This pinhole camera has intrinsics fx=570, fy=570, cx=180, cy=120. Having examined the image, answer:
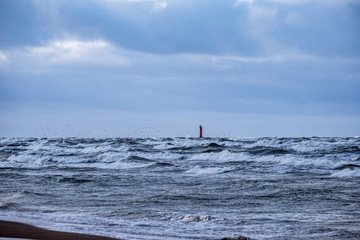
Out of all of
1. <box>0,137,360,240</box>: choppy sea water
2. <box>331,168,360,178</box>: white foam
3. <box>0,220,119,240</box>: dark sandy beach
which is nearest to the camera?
<box>0,220,119,240</box>: dark sandy beach

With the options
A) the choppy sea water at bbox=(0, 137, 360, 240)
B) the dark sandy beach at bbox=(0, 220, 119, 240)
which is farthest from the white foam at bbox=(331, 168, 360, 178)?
the dark sandy beach at bbox=(0, 220, 119, 240)

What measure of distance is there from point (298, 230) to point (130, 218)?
281 cm

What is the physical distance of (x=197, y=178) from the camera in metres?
17.6

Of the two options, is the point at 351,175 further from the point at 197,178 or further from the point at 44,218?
the point at 44,218

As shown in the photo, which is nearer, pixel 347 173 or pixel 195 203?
pixel 195 203

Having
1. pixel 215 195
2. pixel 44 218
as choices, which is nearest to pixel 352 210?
pixel 215 195

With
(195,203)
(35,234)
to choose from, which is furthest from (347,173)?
(35,234)

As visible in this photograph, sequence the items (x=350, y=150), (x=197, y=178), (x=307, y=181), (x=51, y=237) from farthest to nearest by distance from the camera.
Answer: (x=350, y=150), (x=197, y=178), (x=307, y=181), (x=51, y=237)

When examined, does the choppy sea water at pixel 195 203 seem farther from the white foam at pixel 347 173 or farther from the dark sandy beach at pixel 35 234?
the dark sandy beach at pixel 35 234

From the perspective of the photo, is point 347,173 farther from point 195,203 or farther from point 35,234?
point 35,234

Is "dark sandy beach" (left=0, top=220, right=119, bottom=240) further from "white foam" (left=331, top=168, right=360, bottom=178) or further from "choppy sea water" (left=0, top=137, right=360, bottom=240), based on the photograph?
"white foam" (left=331, top=168, right=360, bottom=178)

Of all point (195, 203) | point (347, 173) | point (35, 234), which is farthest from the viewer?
point (347, 173)

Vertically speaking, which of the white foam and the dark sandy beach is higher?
the white foam

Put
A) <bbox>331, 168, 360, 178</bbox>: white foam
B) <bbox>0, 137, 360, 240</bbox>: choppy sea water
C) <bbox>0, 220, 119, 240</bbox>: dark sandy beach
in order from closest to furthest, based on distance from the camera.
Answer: <bbox>0, 220, 119, 240</bbox>: dark sandy beach, <bbox>0, 137, 360, 240</bbox>: choppy sea water, <bbox>331, 168, 360, 178</bbox>: white foam
